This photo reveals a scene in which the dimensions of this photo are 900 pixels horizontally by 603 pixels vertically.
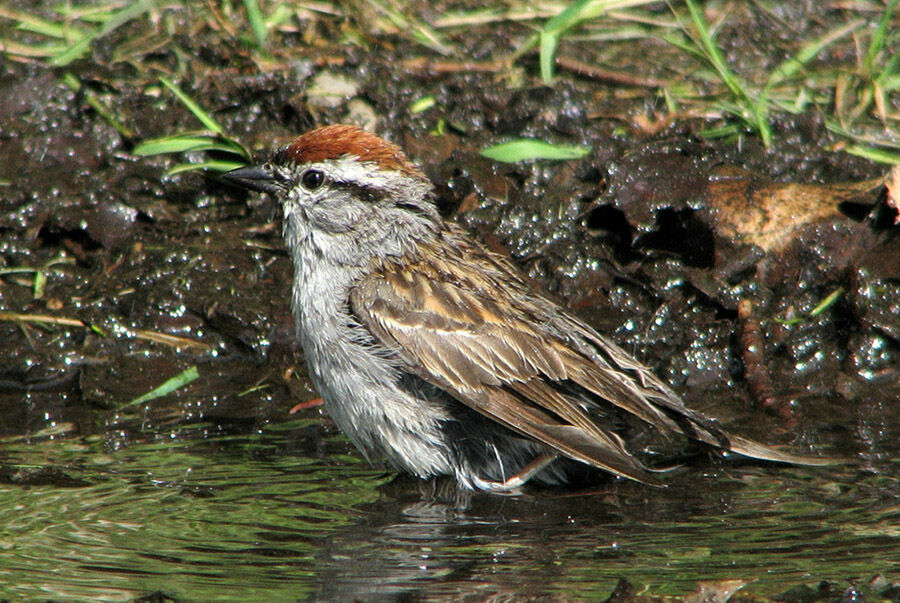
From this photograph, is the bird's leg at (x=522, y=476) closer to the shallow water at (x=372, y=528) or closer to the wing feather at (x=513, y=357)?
the shallow water at (x=372, y=528)

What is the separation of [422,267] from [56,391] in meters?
2.24

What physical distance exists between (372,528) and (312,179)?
1822 millimetres

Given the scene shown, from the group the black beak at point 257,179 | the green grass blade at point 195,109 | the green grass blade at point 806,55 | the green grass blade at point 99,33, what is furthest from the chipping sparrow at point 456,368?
the green grass blade at point 806,55

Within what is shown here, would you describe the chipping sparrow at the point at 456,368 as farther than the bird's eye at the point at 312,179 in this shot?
No

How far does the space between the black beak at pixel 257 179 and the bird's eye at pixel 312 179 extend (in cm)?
15

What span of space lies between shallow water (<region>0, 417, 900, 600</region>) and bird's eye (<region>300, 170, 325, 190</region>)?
1256 mm

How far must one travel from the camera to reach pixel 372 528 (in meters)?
4.86

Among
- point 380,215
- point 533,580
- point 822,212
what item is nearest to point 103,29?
point 380,215

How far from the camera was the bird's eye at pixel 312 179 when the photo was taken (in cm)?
584

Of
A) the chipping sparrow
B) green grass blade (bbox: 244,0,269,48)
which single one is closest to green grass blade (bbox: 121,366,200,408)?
the chipping sparrow

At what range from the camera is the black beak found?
5.92 m

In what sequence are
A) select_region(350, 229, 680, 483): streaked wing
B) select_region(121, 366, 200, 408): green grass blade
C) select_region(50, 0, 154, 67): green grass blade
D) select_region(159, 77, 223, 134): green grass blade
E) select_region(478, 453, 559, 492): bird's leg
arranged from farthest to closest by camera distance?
select_region(50, 0, 154, 67): green grass blade → select_region(159, 77, 223, 134): green grass blade → select_region(121, 366, 200, 408): green grass blade → select_region(478, 453, 559, 492): bird's leg → select_region(350, 229, 680, 483): streaked wing

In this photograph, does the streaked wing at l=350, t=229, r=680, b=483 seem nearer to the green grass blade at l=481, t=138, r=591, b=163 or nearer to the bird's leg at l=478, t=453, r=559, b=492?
the bird's leg at l=478, t=453, r=559, b=492

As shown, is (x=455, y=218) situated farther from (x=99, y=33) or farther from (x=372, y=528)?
(x=99, y=33)
